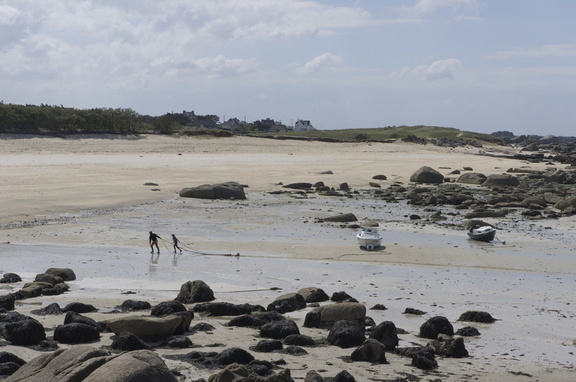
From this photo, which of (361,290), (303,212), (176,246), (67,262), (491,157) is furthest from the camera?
(491,157)

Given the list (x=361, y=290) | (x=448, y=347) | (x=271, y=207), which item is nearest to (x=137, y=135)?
(x=271, y=207)

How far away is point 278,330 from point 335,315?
4.73 ft

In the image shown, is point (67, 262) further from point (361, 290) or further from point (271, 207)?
point (271, 207)

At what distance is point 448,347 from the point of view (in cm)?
1223

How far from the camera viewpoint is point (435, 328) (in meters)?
13.4

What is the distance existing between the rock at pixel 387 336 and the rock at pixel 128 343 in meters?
3.67

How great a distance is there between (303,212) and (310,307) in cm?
1809

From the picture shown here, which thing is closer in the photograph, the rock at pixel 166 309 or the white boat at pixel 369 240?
the rock at pixel 166 309

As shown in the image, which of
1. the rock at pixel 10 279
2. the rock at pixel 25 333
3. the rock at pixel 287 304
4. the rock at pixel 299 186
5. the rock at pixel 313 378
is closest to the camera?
the rock at pixel 313 378

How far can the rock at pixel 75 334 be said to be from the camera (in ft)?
39.9

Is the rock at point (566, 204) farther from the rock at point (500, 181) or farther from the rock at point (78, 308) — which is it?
the rock at point (78, 308)

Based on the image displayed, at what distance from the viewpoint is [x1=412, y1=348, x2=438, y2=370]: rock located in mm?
11452

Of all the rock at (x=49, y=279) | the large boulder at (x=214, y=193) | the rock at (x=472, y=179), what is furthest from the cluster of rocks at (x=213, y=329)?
the rock at (x=472, y=179)

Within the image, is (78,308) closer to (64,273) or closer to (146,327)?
(146,327)
